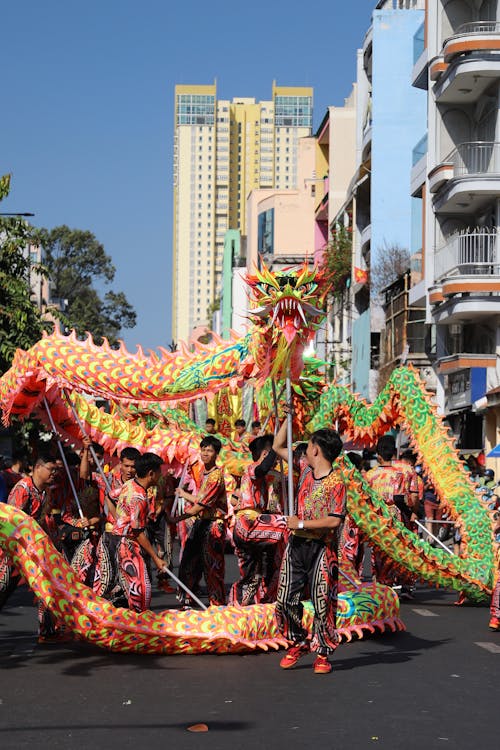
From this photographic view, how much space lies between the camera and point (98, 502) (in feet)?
38.7

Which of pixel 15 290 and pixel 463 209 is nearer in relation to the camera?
pixel 15 290

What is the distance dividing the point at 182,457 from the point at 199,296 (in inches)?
6614

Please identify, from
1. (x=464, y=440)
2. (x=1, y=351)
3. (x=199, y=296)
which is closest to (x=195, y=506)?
(x=1, y=351)

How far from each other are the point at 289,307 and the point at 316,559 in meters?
2.25

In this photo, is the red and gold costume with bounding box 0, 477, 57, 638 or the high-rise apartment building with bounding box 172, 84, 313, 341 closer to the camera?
the red and gold costume with bounding box 0, 477, 57, 638

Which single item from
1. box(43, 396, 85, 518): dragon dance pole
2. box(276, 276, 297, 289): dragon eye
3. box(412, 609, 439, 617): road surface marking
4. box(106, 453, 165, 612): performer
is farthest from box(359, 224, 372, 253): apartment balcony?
box(106, 453, 165, 612): performer

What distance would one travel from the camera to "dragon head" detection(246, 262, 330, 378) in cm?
992

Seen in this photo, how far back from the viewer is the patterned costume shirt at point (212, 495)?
10.6 meters

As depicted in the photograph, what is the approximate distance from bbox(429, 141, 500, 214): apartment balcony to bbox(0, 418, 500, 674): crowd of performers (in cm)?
1621

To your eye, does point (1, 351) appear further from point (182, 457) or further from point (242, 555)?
point (242, 555)

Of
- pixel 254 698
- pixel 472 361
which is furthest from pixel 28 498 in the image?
pixel 472 361

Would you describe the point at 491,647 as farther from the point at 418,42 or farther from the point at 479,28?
the point at 418,42

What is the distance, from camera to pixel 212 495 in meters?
10.6

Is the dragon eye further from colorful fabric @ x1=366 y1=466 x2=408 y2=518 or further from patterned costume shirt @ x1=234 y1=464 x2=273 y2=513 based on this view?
colorful fabric @ x1=366 y1=466 x2=408 y2=518
